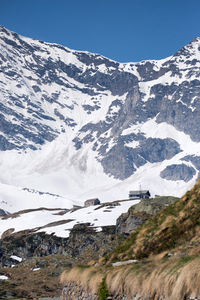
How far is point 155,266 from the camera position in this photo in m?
19.6

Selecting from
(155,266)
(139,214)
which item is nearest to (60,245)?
(139,214)

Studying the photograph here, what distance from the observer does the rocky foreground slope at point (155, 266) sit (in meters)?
16.4

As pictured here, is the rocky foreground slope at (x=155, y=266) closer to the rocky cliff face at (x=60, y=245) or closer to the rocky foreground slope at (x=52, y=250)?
the rocky foreground slope at (x=52, y=250)

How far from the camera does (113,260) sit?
2714 cm

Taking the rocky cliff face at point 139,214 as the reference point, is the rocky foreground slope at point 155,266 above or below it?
below

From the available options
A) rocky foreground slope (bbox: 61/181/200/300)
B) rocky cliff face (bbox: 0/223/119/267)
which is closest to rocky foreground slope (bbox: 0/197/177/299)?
rocky cliff face (bbox: 0/223/119/267)

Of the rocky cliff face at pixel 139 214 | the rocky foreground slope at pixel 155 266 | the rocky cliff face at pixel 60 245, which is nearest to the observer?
the rocky foreground slope at pixel 155 266

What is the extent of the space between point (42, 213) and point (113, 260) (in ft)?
545

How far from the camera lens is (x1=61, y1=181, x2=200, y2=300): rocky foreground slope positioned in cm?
1642

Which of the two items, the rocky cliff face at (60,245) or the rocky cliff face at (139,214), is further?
the rocky cliff face at (60,245)

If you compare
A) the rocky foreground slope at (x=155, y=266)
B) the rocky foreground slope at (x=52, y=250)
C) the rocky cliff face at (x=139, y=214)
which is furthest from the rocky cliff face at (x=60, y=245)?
the rocky foreground slope at (x=155, y=266)

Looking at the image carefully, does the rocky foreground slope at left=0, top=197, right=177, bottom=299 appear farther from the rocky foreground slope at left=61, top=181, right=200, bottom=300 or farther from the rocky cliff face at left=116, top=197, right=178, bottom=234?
the rocky foreground slope at left=61, top=181, right=200, bottom=300

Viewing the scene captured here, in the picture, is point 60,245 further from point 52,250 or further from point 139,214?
point 139,214

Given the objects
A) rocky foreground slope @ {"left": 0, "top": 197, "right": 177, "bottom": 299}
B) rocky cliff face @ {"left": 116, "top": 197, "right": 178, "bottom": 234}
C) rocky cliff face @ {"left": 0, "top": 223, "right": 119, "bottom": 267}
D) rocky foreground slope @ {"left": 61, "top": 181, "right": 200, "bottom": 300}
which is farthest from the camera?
rocky cliff face @ {"left": 0, "top": 223, "right": 119, "bottom": 267}
